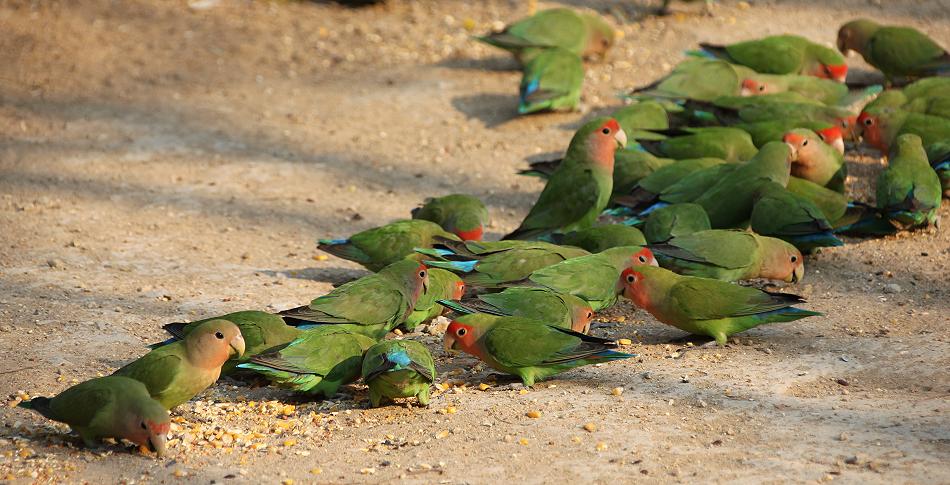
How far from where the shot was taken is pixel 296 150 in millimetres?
8656

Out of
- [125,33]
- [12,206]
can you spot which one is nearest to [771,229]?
[12,206]

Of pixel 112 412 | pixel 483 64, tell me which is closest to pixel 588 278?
pixel 112 412

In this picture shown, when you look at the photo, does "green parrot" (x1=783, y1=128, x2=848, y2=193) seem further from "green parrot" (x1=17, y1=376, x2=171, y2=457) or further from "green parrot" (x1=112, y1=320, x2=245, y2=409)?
"green parrot" (x1=17, y1=376, x2=171, y2=457)

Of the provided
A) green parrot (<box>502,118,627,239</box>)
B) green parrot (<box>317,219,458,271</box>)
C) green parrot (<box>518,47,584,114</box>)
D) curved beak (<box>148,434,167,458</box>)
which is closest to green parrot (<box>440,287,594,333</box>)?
green parrot (<box>317,219,458,271</box>)

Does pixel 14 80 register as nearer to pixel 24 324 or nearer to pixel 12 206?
pixel 12 206

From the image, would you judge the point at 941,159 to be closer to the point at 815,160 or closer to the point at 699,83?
the point at 815,160

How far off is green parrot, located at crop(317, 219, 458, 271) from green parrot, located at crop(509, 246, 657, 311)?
2.84 ft

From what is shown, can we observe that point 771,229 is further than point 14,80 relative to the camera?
No

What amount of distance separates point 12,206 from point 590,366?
169 inches

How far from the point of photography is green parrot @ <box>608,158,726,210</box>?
697 centimetres

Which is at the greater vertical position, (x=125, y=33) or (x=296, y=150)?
(x=125, y=33)

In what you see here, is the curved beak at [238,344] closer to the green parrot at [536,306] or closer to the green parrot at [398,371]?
the green parrot at [398,371]

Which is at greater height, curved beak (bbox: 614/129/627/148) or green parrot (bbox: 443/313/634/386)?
curved beak (bbox: 614/129/627/148)

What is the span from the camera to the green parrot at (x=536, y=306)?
5.25 meters
